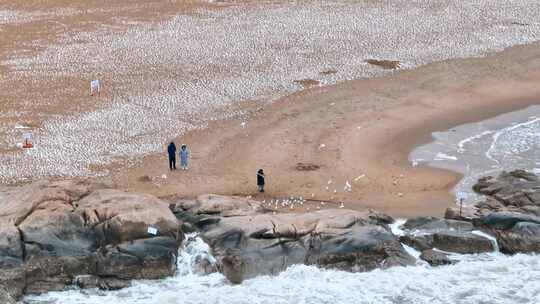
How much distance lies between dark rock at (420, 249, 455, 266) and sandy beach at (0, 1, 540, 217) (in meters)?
Result: 2.56

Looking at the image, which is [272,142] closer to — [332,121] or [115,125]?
[332,121]

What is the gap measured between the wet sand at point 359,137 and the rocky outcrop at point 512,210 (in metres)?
1.52

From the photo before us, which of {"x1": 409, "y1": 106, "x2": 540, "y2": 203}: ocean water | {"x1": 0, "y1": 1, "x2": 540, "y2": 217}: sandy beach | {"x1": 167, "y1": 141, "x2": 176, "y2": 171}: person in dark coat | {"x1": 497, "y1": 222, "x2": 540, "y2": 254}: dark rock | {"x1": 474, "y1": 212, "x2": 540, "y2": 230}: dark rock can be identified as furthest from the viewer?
{"x1": 409, "y1": 106, "x2": 540, "y2": 203}: ocean water

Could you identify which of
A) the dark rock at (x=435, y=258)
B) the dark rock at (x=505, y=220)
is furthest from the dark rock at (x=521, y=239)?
the dark rock at (x=435, y=258)

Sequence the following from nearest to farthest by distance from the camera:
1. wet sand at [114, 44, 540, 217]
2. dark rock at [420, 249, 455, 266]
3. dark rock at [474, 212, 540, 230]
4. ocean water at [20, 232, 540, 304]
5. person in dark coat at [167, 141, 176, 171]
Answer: ocean water at [20, 232, 540, 304] → dark rock at [420, 249, 455, 266] → dark rock at [474, 212, 540, 230] → wet sand at [114, 44, 540, 217] → person in dark coat at [167, 141, 176, 171]

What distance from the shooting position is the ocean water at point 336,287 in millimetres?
25234

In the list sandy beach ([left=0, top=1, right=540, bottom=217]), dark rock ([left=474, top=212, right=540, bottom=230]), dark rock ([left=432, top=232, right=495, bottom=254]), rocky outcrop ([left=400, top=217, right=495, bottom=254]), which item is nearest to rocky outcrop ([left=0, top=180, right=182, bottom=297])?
sandy beach ([left=0, top=1, right=540, bottom=217])

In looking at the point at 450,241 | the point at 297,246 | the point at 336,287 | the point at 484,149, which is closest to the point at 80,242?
the point at 297,246

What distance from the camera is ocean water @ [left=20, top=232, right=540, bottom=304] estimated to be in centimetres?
2523

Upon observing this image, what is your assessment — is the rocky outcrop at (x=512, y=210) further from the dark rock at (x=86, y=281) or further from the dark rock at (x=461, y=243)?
the dark rock at (x=86, y=281)

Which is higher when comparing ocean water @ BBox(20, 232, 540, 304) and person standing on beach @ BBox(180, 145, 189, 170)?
person standing on beach @ BBox(180, 145, 189, 170)

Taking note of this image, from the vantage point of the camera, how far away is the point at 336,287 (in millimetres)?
25734

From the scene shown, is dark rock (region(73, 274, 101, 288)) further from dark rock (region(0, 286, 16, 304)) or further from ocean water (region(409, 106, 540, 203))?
ocean water (region(409, 106, 540, 203))

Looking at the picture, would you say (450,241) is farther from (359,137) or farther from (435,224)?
(359,137)
